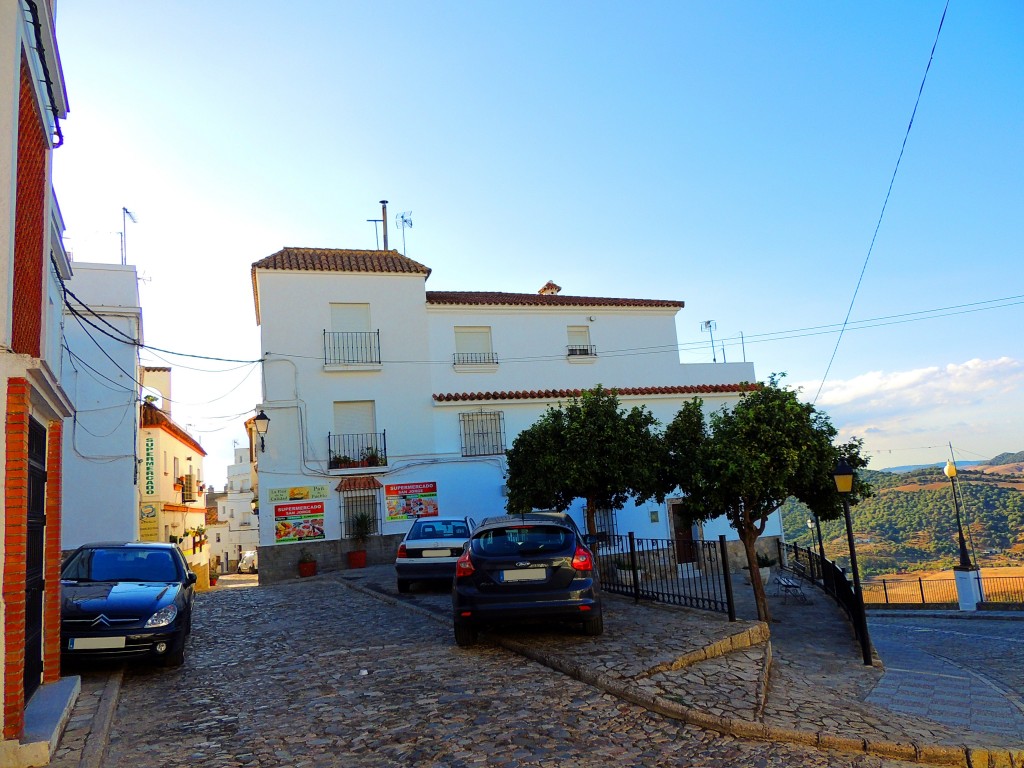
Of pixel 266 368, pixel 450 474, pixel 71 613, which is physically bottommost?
pixel 71 613

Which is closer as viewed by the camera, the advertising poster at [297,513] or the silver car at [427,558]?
the silver car at [427,558]

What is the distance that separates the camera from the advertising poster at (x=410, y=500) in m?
22.7

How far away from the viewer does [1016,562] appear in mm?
39219

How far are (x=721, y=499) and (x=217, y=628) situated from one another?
8603 mm

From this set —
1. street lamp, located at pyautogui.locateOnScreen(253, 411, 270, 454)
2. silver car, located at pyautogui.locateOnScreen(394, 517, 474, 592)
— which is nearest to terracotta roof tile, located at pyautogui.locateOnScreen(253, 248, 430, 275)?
street lamp, located at pyautogui.locateOnScreen(253, 411, 270, 454)

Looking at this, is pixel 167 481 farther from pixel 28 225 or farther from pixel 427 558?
pixel 28 225

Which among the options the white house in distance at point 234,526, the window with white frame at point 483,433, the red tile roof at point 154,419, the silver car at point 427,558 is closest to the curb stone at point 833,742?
the silver car at point 427,558

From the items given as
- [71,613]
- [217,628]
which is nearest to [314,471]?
[217,628]

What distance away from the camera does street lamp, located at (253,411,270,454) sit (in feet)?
70.0

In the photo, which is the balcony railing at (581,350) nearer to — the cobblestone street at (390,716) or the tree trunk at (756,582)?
the tree trunk at (756,582)

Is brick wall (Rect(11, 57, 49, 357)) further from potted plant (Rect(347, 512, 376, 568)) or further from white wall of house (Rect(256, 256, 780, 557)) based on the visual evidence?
potted plant (Rect(347, 512, 376, 568))

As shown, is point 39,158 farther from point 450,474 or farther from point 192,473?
point 192,473

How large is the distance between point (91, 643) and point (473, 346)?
19.0 m

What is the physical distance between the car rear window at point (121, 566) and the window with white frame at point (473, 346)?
16.5 metres
